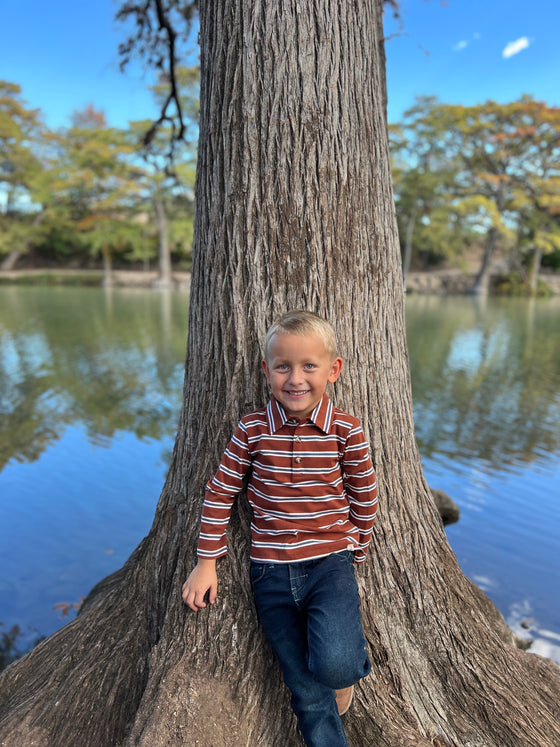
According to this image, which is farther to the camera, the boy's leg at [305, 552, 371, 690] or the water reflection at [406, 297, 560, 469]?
the water reflection at [406, 297, 560, 469]

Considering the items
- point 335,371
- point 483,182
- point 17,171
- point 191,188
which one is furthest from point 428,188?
point 335,371

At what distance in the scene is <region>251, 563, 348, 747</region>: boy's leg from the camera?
5.10ft

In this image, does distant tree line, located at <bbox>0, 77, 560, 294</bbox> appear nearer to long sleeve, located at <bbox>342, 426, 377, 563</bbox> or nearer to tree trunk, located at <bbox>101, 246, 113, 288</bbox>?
tree trunk, located at <bbox>101, 246, 113, 288</bbox>

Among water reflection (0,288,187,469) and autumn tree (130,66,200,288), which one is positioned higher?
autumn tree (130,66,200,288)

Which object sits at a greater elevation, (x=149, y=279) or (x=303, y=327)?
(x=303, y=327)

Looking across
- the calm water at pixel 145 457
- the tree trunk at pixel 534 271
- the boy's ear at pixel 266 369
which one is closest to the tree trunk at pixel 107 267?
the calm water at pixel 145 457

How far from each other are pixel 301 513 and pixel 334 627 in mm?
325

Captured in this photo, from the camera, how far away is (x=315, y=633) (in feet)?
4.95

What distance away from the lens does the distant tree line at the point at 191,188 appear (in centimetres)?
2677

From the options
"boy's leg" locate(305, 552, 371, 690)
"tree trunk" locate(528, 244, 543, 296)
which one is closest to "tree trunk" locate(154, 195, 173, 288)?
"tree trunk" locate(528, 244, 543, 296)

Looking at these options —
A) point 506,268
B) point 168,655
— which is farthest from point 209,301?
point 506,268

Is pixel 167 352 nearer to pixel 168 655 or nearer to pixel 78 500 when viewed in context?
pixel 78 500

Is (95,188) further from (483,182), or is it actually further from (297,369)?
(297,369)

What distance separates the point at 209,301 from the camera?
194 cm
